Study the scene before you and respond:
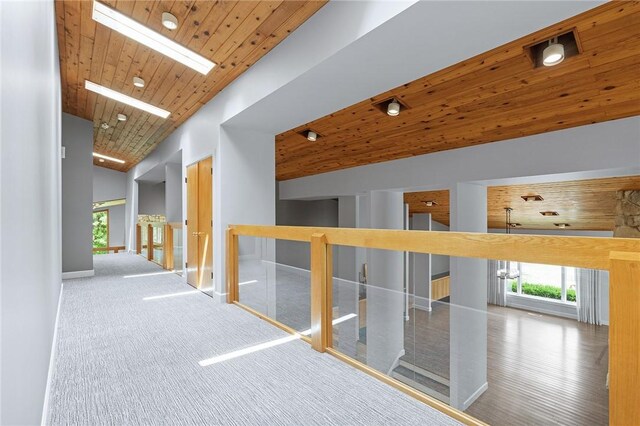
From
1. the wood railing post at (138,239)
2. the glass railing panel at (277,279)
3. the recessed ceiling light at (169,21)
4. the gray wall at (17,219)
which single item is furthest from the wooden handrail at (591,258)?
the wood railing post at (138,239)

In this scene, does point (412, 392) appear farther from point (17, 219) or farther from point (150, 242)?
point (150, 242)

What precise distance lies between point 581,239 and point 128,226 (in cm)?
1194

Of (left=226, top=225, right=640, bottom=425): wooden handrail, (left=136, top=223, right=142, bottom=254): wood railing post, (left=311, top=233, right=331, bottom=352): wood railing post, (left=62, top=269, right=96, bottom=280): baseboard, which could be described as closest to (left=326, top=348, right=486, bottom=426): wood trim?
(left=226, top=225, right=640, bottom=425): wooden handrail

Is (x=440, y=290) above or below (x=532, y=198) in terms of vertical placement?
below

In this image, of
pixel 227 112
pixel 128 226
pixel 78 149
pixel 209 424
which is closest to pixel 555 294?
pixel 209 424

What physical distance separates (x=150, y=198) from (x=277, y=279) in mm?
9686

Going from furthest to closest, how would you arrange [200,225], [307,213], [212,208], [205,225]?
[307,213], [200,225], [205,225], [212,208]

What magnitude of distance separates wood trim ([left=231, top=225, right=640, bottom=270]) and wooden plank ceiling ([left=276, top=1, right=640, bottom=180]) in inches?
67.1

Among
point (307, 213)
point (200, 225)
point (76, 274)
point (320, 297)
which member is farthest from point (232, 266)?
point (307, 213)

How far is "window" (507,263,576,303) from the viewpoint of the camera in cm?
139

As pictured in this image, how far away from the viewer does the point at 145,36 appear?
9.80 ft

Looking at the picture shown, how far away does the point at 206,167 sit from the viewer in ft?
15.2

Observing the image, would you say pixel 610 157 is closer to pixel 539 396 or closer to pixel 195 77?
pixel 539 396

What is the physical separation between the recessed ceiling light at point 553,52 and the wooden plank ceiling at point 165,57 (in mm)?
1691
